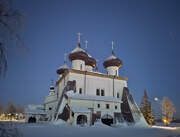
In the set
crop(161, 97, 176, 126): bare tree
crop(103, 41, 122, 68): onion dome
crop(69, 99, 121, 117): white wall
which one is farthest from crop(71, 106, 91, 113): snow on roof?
crop(161, 97, 176, 126): bare tree

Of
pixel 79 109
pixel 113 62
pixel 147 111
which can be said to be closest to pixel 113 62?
pixel 113 62

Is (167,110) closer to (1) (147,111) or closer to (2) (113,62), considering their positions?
(1) (147,111)

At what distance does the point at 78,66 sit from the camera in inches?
1192

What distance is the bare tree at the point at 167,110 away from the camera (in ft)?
115

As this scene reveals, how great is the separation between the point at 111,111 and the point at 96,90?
5508 millimetres

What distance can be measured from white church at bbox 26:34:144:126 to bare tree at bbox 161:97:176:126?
1202 cm

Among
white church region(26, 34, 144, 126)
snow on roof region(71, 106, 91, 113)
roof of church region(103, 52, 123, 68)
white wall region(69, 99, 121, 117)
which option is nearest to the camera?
snow on roof region(71, 106, 91, 113)

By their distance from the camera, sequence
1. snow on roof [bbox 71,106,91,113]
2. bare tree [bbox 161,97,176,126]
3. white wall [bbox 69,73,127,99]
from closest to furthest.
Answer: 1. snow on roof [bbox 71,106,91,113]
2. white wall [bbox 69,73,127,99]
3. bare tree [bbox 161,97,176,126]

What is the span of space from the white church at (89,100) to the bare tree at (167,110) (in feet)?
39.4

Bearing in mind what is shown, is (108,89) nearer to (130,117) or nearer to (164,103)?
(130,117)

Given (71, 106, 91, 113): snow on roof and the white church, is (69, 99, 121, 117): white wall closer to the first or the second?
the white church

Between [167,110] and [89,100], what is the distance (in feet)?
72.5

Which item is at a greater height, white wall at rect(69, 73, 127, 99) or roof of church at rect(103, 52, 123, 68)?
roof of church at rect(103, 52, 123, 68)

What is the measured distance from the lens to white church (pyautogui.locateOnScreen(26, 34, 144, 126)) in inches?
854
